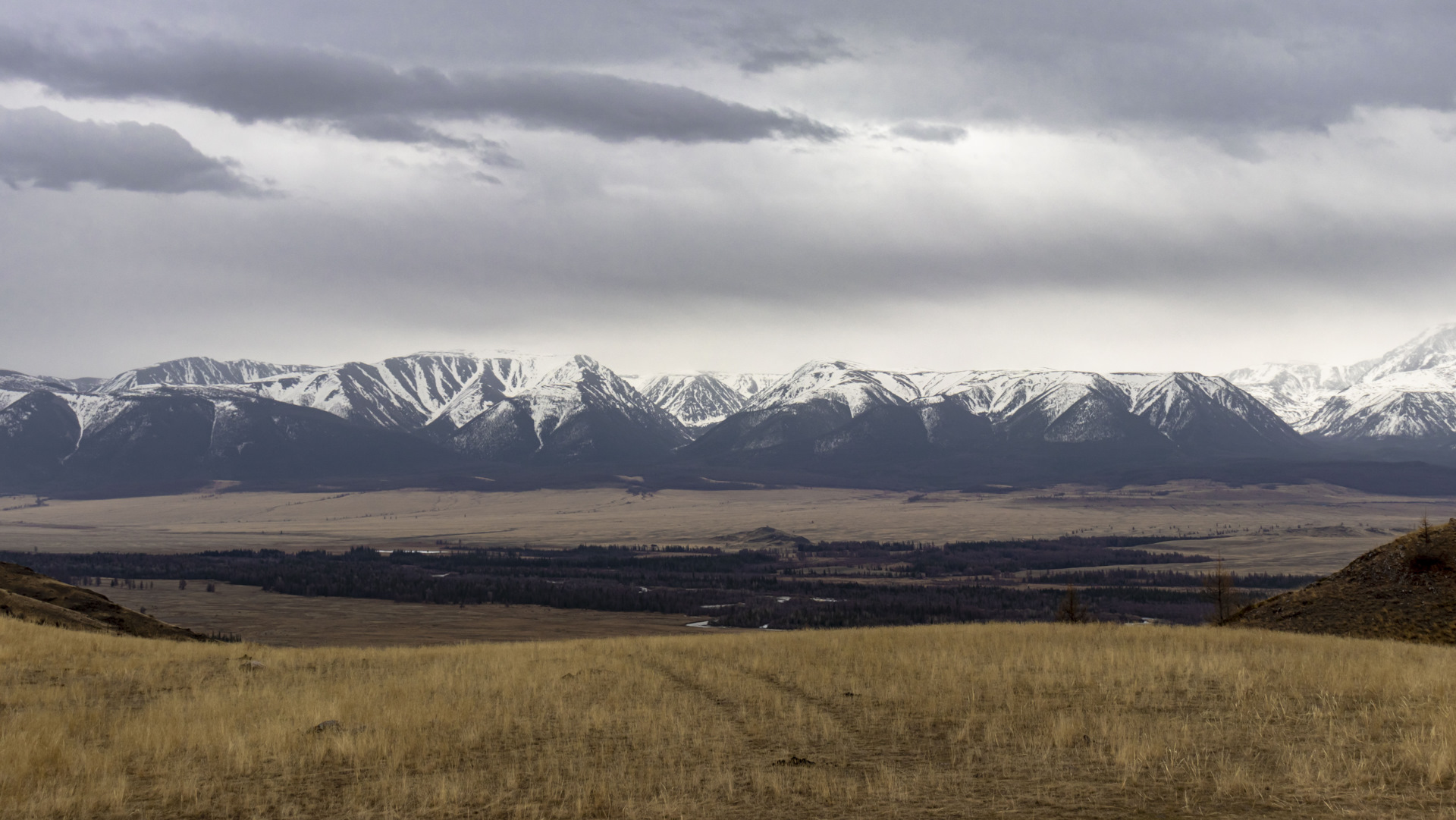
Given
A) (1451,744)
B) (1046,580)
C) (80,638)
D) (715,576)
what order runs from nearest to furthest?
(1451,744) → (80,638) → (1046,580) → (715,576)

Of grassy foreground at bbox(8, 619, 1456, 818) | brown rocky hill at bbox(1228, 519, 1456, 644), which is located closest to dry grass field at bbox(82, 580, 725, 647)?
brown rocky hill at bbox(1228, 519, 1456, 644)

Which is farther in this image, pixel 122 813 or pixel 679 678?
pixel 679 678

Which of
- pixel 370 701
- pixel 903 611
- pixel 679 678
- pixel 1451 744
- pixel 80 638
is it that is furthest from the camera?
pixel 903 611

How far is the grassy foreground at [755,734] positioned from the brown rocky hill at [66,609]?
1116 cm

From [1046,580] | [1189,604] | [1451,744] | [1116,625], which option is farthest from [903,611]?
[1451,744]

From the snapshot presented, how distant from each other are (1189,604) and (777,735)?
440ft

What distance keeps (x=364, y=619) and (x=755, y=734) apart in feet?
395

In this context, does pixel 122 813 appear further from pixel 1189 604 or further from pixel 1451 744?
pixel 1189 604

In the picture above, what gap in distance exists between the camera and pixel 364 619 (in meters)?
129

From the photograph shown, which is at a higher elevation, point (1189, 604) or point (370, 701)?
point (370, 701)

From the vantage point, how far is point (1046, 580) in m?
177

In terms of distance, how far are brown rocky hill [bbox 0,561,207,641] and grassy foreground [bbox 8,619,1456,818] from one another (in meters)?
11.2

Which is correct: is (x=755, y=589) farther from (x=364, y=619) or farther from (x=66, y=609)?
(x=66, y=609)

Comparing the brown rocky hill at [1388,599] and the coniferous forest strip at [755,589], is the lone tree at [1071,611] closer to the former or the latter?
the brown rocky hill at [1388,599]
